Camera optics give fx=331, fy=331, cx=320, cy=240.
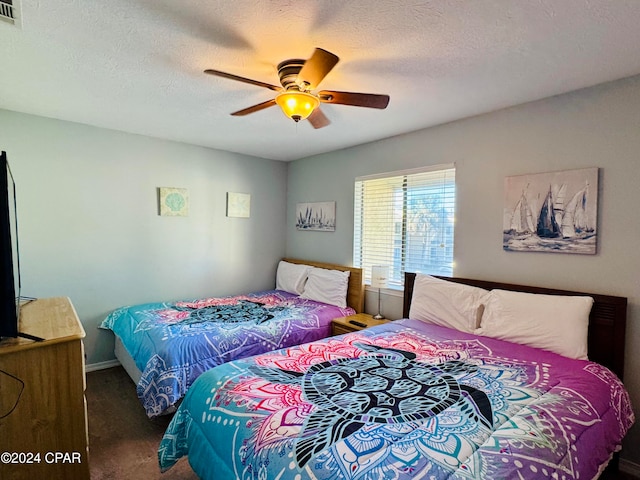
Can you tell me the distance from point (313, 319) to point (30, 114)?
317 centimetres

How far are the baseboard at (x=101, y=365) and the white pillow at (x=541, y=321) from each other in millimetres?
3496

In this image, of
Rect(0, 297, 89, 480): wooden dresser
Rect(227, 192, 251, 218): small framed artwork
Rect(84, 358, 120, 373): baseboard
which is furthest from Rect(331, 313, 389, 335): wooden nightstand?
Rect(84, 358, 120, 373): baseboard

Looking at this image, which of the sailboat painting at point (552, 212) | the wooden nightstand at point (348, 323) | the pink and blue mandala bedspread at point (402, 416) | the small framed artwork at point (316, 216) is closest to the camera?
the pink and blue mandala bedspread at point (402, 416)

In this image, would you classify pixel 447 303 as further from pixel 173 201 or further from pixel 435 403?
pixel 173 201

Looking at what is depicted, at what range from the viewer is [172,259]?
3.79m

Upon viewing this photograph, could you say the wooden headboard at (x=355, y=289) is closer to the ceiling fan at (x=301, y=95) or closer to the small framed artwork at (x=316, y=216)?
the small framed artwork at (x=316, y=216)

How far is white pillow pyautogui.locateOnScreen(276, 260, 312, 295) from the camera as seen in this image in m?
4.19

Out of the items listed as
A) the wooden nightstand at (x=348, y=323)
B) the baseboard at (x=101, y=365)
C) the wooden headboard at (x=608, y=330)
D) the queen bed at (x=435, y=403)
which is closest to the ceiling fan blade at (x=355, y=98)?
the queen bed at (x=435, y=403)

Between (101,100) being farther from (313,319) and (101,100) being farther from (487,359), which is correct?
(487,359)

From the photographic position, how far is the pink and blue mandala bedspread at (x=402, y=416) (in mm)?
1146

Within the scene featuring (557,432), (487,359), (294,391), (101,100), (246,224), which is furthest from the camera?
(246,224)

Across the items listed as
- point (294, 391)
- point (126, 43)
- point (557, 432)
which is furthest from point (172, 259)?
point (557, 432)

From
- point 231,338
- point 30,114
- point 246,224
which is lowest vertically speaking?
point 231,338

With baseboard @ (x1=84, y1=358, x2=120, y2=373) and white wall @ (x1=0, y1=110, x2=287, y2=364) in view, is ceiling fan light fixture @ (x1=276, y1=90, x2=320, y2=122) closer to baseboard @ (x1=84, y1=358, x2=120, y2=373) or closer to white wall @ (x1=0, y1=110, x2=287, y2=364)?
white wall @ (x1=0, y1=110, x2=287, y2=364)
